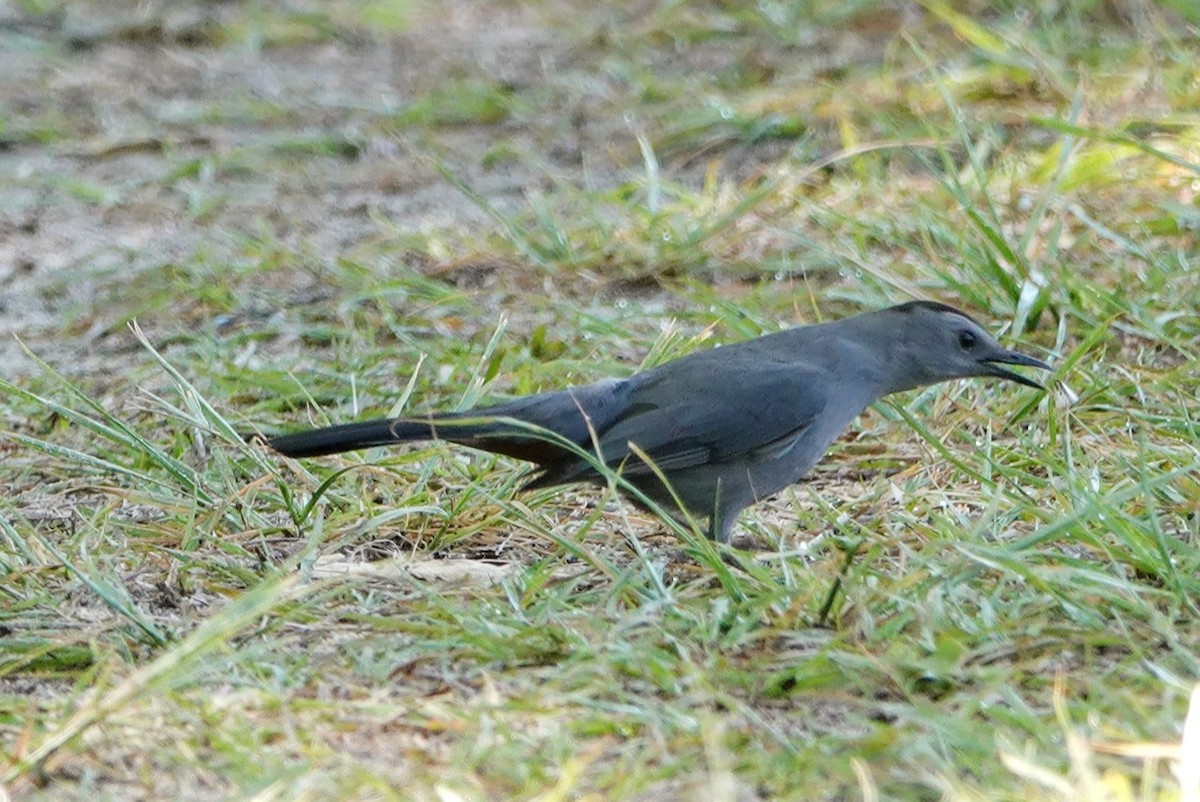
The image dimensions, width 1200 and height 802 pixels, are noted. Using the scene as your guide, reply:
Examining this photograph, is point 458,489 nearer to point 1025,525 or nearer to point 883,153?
point 1025,525

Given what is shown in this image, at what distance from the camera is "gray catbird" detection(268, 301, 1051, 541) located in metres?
3.96

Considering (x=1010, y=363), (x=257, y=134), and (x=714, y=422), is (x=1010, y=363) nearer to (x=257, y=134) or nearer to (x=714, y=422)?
(x=714, y=422)

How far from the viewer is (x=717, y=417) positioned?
4.11 metres

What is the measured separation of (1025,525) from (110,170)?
16.0 feet

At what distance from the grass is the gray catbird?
0.48 feet

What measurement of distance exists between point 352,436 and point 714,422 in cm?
83

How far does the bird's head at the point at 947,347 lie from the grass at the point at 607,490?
0.18 m

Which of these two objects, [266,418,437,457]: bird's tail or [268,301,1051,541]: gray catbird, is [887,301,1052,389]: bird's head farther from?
[266,418,437,457]: bird's tail

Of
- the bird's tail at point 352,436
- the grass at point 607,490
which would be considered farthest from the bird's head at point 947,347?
the bird's tail at point 352,436

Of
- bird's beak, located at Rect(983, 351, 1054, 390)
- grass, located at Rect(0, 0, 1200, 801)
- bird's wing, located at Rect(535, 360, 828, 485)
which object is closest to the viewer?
grass, located at Rect(0, 0, 1200, 801)

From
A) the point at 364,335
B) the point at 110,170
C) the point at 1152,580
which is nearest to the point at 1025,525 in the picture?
the point at 1152,580

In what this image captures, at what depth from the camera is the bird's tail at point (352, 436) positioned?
3922mm

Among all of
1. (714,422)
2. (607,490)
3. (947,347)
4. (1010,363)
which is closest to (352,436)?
(607,490)

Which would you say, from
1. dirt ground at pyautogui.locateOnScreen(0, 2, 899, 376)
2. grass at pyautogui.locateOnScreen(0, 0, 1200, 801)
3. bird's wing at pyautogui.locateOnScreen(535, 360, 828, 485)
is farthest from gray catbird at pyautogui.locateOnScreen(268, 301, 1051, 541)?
dirt ground at pyautogui.locateOnScreen(0, 2, 899, 376)
